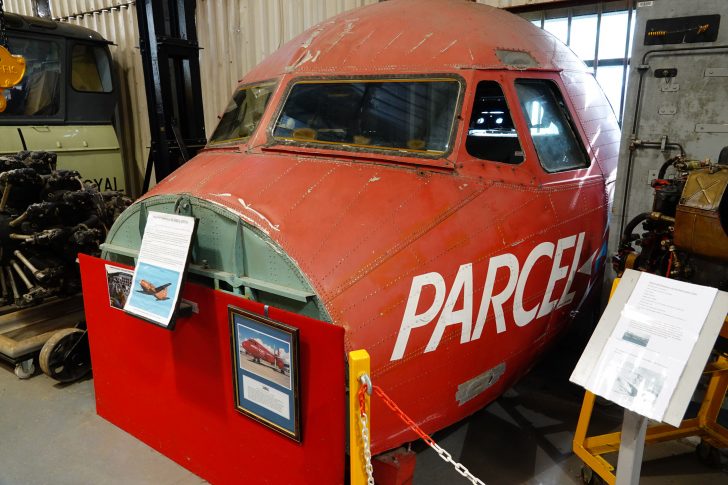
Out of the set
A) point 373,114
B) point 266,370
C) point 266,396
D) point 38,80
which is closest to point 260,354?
point 266,370

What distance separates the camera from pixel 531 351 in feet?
11.6

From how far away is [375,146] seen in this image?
10.7 ft

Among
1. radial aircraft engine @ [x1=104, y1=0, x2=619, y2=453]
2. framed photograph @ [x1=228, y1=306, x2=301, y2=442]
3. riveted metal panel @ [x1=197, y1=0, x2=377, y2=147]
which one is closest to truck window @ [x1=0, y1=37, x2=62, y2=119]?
riveted metal panel @ [x1=197, y1=0, x2=377, y2=147]

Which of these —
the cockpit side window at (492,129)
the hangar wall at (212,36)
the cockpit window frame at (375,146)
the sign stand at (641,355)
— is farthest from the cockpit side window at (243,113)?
the hangar wall at (212,36)

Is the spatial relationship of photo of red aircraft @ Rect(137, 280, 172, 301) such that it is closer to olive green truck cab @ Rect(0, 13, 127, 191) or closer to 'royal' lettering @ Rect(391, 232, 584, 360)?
'royal' lettering @ Rect(391, 232, 584, 360)

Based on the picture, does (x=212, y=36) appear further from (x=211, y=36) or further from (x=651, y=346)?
(x=651, y=346)

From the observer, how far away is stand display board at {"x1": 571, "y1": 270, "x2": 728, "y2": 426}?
2.06 meters

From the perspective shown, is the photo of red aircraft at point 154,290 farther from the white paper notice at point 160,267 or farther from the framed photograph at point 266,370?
the framed photograph at point 266,370

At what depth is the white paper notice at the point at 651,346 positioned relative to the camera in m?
2.09

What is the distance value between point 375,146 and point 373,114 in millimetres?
260

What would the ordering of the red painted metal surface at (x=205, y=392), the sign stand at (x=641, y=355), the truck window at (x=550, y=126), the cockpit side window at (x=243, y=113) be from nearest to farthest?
the sign stand at (x=641, y=355) < the red painted metal surface at (x=205, y=392) < the truck window at (x=550, y=126) < the cockpit side window at (x=243, y=113)

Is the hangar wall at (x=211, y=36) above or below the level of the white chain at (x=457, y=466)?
above

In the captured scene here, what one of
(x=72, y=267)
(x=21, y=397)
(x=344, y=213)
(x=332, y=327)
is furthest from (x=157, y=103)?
(x=332, y=327)

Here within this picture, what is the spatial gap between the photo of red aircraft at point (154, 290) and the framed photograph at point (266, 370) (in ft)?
1.60
